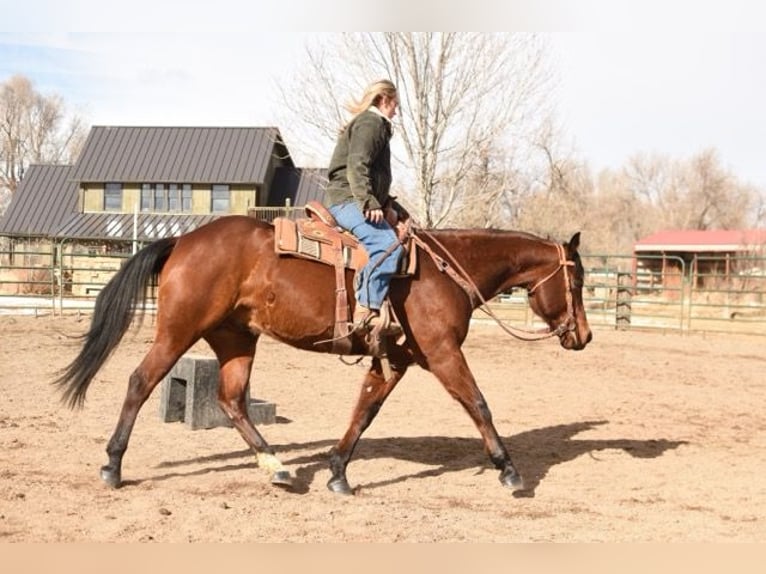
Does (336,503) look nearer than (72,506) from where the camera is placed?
No

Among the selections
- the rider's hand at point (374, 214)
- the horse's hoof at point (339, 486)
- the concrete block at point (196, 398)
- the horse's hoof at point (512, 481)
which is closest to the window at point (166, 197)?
the concrete block at point (196, 398)

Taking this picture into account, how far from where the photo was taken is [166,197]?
38.8 meters

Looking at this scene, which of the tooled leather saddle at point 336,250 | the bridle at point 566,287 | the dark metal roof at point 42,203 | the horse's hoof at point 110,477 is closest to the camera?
the horse's hoof at point 110,477

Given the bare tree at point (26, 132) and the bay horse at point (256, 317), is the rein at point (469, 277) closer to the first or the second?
the bay horse at point (256, 317)

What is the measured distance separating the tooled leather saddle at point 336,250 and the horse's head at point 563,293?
117cm

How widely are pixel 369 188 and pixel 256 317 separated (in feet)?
3.90

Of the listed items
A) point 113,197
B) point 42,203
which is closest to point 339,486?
point 113,197

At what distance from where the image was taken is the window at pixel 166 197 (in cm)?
3866

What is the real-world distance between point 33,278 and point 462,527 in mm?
25870

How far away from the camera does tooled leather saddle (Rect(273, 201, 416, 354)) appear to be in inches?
217

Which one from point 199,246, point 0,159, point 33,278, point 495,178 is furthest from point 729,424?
point 0,159

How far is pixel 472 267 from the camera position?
5.98 meters

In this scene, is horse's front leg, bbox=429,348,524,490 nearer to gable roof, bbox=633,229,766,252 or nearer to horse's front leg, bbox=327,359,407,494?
horse's front leg, bbox=327,359,407,494

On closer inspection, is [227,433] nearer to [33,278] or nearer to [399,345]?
[399,345]
